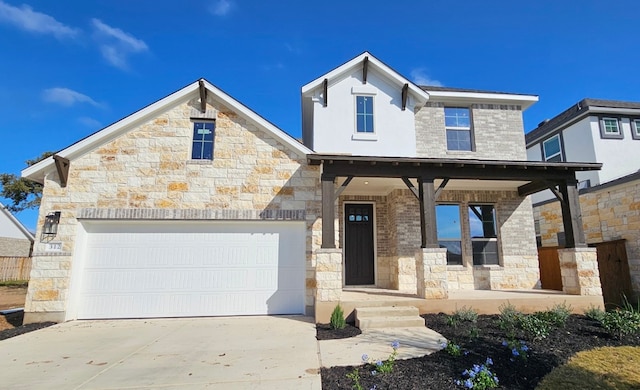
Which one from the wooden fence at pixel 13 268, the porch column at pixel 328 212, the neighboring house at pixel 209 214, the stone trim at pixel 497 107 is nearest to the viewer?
the porch column at pixel 328 212

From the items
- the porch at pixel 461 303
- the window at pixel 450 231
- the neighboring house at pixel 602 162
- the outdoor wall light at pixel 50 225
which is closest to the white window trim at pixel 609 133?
the neighboring house at pixel 602 162

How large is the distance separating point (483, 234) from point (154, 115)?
10320 millimetres

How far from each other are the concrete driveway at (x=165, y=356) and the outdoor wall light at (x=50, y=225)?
212 cm

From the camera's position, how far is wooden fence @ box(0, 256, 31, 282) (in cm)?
1830

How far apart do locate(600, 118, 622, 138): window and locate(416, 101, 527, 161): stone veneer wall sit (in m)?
6.71

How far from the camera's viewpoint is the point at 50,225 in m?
7.29

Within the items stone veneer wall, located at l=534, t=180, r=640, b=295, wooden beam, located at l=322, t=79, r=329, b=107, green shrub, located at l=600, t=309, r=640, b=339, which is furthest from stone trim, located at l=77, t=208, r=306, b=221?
stone veneer wall, located at l=534, t=180, r=640, b=295

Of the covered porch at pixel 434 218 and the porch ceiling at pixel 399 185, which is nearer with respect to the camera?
the covered porch at pixel 434 218

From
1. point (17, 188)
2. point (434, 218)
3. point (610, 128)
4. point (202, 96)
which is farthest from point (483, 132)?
point (17, 188)

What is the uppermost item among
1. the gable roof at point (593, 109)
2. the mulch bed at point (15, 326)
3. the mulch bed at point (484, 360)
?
the gable roof at point (593, 109)

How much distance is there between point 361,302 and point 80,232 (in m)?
6.68

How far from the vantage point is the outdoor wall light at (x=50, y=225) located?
23.8 ft

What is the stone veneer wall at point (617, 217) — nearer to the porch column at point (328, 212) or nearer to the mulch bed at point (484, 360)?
the mulch bed at point (484, 360)

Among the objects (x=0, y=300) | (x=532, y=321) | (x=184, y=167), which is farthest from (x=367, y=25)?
(x=0, y=300)
